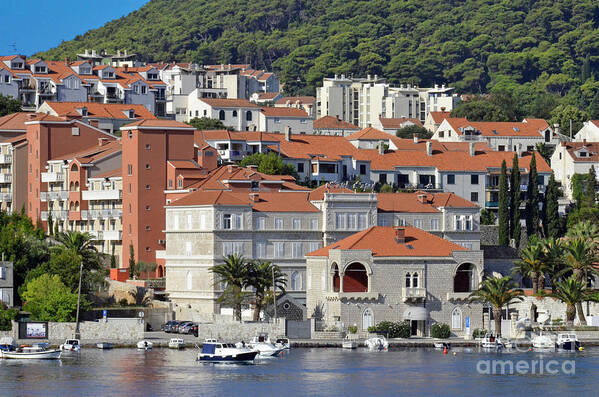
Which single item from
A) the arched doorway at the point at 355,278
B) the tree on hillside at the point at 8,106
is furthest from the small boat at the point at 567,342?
the tree on hillside at the point at 8,106

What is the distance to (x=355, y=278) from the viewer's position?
3994 inches

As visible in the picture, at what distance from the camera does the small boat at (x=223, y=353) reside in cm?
9062

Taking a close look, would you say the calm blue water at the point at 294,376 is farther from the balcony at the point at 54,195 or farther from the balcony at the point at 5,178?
the balcony at the point at 5,178

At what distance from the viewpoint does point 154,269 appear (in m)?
116

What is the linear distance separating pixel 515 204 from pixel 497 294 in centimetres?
3311

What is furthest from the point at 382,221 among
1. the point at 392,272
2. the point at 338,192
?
the point at 392,272

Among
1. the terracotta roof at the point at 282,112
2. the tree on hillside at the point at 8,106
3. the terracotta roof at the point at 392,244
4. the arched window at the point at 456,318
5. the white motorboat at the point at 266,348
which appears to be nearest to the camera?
the white motorboat at the point at 266,348

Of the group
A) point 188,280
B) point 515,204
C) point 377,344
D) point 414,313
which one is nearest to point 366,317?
point 414,313

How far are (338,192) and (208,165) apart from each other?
1340 centimetres

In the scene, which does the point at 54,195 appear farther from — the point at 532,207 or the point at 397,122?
the point at 397,122

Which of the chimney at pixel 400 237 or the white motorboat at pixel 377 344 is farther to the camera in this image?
the chimney at pixel 400 237

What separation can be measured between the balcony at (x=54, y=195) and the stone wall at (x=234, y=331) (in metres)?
34.3

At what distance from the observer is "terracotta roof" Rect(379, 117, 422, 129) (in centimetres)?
18895

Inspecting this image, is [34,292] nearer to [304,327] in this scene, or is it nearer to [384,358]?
[304,327]
